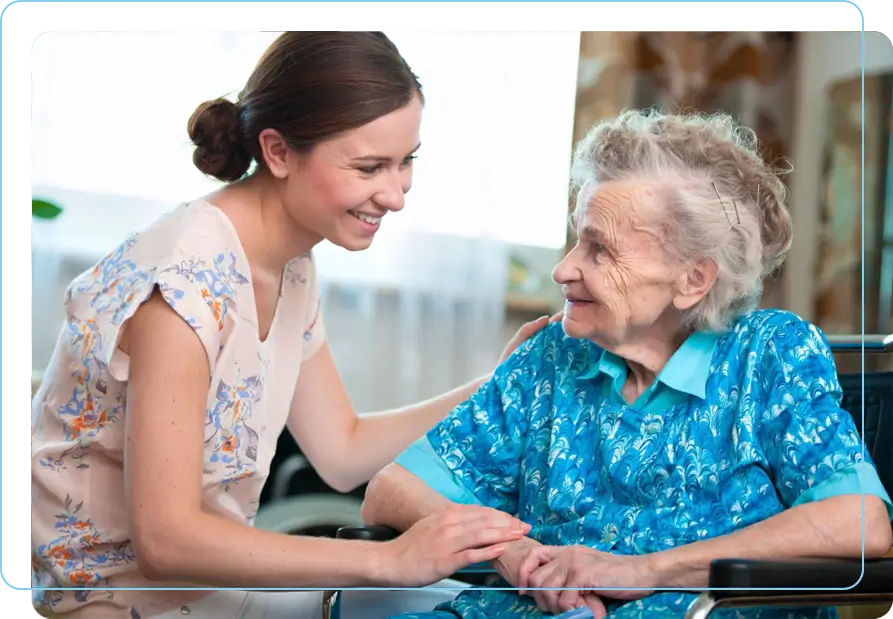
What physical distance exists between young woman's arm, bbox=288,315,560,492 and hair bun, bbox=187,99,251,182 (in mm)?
364

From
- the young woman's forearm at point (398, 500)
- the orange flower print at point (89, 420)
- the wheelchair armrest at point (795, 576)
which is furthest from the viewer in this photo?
the young woman's forearm at point (398, 500)

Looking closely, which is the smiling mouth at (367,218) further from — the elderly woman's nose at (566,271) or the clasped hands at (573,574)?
the clasped hands at (573,574)

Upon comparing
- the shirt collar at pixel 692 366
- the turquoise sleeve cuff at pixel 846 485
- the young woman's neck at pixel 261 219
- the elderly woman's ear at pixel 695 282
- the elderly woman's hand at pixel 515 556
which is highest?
the young woman's neck at pixel 261 219

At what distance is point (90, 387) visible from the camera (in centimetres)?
156

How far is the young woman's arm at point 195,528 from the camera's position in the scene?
146cm

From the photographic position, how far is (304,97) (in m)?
1.54

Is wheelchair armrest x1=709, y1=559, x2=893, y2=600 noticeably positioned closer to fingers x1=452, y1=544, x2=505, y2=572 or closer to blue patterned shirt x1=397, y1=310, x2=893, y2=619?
blue patterned shirt x1=397, y1=310, x2=893, y2=619

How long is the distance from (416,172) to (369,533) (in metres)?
0.61

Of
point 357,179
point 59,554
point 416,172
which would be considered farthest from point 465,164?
point 59,554

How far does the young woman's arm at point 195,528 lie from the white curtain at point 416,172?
0.25 meters

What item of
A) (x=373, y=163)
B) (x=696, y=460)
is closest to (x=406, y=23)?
(x=373, y=163)

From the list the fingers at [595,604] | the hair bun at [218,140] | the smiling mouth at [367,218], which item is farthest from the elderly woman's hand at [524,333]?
the hair bun at [218,140]

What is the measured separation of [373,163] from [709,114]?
571 millimetres

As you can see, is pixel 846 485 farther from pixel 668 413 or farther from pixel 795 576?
pixel 668 413
